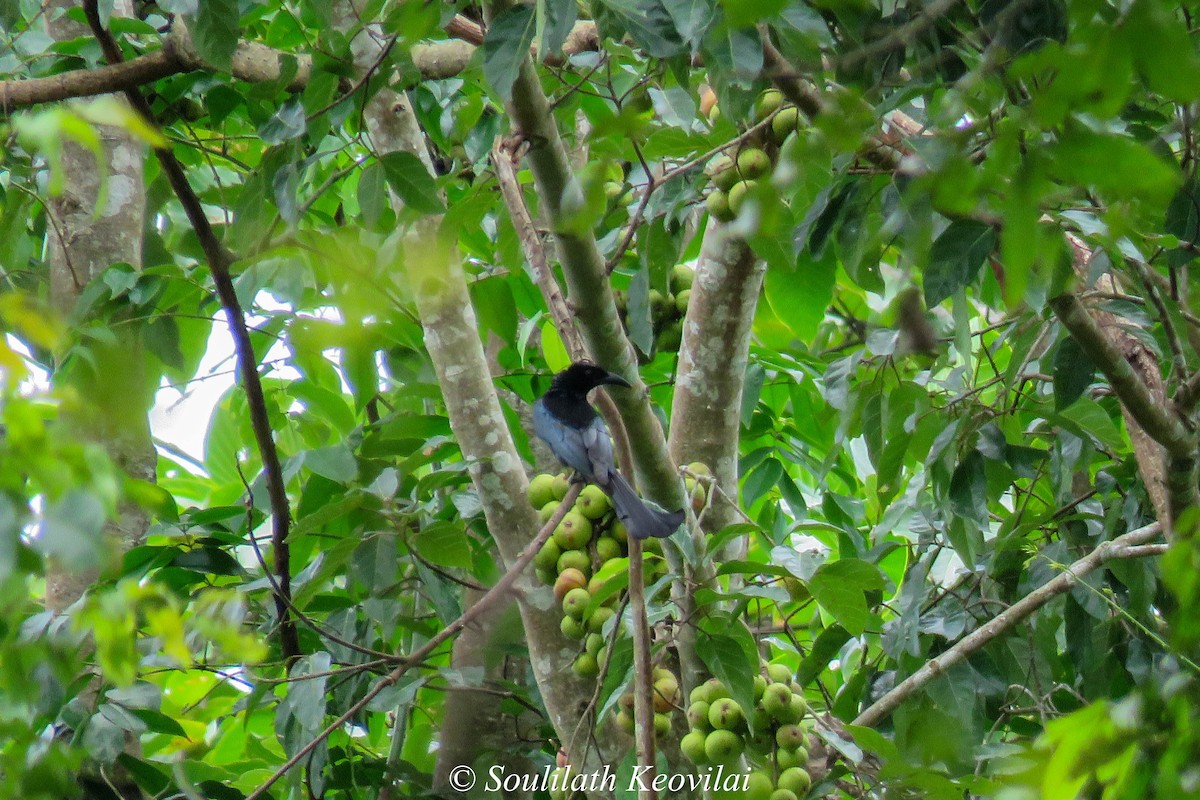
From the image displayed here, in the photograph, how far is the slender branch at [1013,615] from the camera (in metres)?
2.62

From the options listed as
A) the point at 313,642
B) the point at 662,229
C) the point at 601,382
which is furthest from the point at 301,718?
the point at 662,229

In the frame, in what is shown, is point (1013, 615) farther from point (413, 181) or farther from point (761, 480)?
point (413, 181)

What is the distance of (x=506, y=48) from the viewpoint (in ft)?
6.60

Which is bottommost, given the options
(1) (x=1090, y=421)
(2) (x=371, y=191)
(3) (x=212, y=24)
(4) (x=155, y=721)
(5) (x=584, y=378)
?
(4) (x=155, y=721)

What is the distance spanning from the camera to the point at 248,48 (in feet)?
11.2

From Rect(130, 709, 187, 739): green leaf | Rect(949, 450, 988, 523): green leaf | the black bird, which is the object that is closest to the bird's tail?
the black bird

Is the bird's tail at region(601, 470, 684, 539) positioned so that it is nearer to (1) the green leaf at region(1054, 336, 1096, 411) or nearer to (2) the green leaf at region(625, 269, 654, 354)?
(2) the green leaf at region(625, 269, 654, 354)

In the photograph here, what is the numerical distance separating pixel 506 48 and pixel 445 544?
148cm

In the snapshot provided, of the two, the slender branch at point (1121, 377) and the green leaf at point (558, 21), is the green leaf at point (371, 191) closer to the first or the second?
the green leaf at point (558, 21)

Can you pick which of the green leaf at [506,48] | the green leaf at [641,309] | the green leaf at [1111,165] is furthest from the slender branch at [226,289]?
the green leaf at [1111,165]

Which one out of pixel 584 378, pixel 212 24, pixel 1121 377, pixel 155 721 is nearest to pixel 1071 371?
pixel 1121 377

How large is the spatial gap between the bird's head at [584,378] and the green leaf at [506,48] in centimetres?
73

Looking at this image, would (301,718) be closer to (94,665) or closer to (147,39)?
(94,665)

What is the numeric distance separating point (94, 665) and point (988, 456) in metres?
2.33
